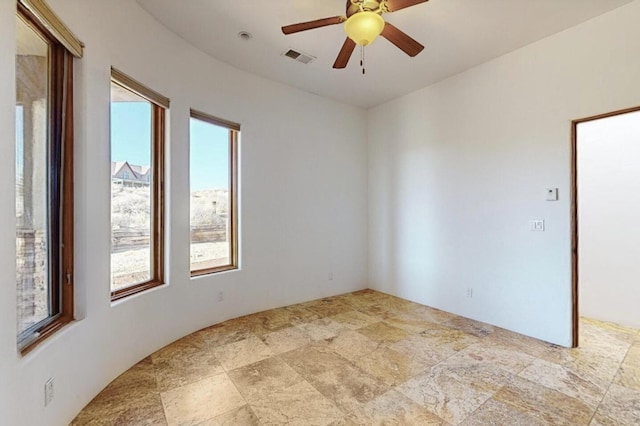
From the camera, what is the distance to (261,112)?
372 cm

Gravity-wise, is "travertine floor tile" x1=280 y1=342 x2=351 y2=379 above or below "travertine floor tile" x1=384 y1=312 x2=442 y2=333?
below

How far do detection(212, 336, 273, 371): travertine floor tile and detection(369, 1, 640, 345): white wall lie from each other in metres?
2.37

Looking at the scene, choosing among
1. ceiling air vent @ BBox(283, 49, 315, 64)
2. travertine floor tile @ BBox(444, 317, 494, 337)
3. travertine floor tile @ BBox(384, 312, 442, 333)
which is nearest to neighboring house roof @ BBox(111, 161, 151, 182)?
ceiling air vent @ BBox(283, 49, 315, 64)

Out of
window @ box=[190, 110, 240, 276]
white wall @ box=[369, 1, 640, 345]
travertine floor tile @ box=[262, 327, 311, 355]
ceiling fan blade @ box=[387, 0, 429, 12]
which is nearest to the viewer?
ceiling fan blade @ box=[387, 0, 429, 12]

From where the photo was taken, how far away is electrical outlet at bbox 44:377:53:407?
62.2 inches

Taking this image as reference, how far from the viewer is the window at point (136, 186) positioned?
240cm

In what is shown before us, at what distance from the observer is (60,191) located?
1.88 meters

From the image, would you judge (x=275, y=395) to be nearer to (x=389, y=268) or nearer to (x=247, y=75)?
(x=389, y=268)

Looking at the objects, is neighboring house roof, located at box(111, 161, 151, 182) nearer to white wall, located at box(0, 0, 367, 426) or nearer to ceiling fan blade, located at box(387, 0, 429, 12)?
white wall, located at box(0, 0, 367, 426)

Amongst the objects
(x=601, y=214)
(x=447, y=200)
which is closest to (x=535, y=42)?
(x=447, y=200)

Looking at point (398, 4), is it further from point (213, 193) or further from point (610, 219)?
point (610, 219)

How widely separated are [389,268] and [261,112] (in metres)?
2.91

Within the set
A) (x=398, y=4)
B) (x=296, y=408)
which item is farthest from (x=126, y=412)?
(x=398, y=4)

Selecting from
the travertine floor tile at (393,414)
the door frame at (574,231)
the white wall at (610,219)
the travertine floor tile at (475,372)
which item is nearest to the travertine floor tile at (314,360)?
the travertine floor tile at (393,414)
